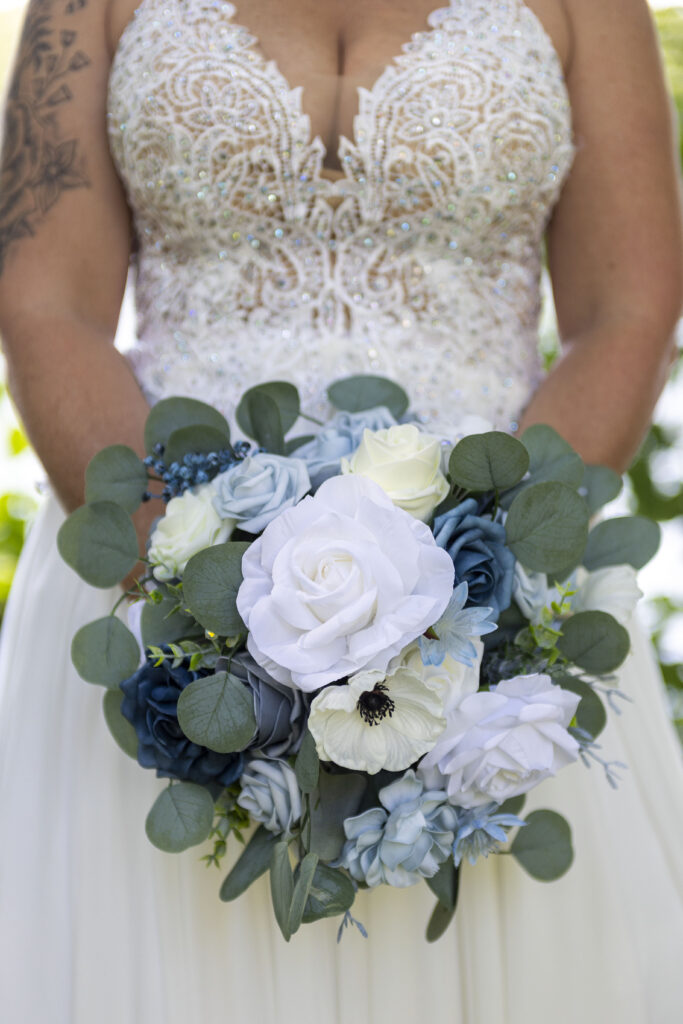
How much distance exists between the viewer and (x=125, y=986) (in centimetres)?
124

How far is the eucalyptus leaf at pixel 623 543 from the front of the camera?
1226mm

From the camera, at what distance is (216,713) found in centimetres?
99

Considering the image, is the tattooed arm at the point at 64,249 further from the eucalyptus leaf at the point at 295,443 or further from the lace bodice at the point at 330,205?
the eucalyptus leaf at the point at 295,443

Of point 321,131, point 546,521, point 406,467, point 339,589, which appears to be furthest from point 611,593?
point 321,131

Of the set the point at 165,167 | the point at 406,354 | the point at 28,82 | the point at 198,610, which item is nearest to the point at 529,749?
the point at 198,610

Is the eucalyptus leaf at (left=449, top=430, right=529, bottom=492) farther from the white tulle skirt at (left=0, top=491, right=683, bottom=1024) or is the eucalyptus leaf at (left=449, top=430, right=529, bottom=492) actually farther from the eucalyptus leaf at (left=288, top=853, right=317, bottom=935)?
the white tulle skirt at (left=0, top=491, right=683, bottom=1024)

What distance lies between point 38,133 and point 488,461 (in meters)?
0.85

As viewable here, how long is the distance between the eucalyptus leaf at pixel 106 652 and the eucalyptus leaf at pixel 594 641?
453 millimetres

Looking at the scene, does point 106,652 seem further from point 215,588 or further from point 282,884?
point 282,884

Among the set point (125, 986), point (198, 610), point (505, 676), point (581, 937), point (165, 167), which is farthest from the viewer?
point (165, 167)

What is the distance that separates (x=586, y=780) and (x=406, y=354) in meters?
0.60

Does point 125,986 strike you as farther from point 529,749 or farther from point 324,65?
point 324,65

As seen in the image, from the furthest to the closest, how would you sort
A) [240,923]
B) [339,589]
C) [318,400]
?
[318,400], [240,923], [339,589]

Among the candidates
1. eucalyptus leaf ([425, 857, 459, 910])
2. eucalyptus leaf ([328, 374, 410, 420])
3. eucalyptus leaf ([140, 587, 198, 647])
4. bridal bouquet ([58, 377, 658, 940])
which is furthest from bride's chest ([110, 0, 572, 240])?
eucalyptus leaf ([425, 857, 459, 910])
